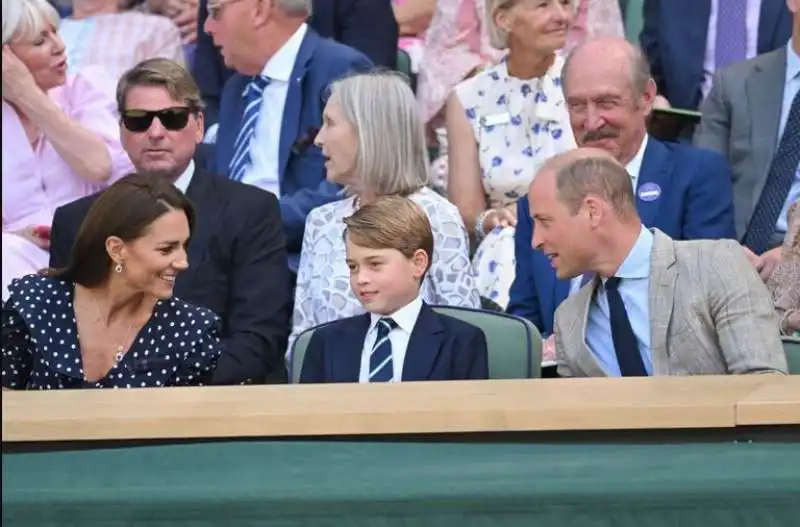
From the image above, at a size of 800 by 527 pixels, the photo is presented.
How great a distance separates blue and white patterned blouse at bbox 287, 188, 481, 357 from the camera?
436cm

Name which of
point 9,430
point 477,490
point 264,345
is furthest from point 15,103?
point 477,490

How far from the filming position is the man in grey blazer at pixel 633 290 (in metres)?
3.48

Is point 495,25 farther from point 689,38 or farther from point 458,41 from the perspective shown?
point 689,38

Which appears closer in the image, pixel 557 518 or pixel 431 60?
pixel 557 518

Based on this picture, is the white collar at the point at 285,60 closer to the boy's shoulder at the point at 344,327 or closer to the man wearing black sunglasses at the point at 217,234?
the man wearing black sunglasses at the point at 217,234

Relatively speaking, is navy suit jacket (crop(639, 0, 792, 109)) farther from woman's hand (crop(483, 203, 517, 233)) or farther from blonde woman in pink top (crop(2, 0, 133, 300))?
blonde woman in pink top (crop(2, 0, 133, 300))

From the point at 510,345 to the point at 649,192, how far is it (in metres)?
0.90

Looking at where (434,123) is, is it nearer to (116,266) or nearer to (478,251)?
(478,251)

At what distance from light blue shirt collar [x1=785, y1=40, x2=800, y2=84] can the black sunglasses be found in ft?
5.88

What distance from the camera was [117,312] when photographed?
3791 mm

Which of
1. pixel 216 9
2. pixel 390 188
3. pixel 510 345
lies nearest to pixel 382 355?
pixel 510 345

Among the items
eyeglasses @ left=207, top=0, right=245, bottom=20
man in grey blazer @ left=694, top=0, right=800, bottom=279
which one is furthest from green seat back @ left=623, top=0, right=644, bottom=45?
eyeglasses @ left=207, top=0, right=245, bottom=20

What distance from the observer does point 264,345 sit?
14.1 ft

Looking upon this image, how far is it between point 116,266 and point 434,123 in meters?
2.05
